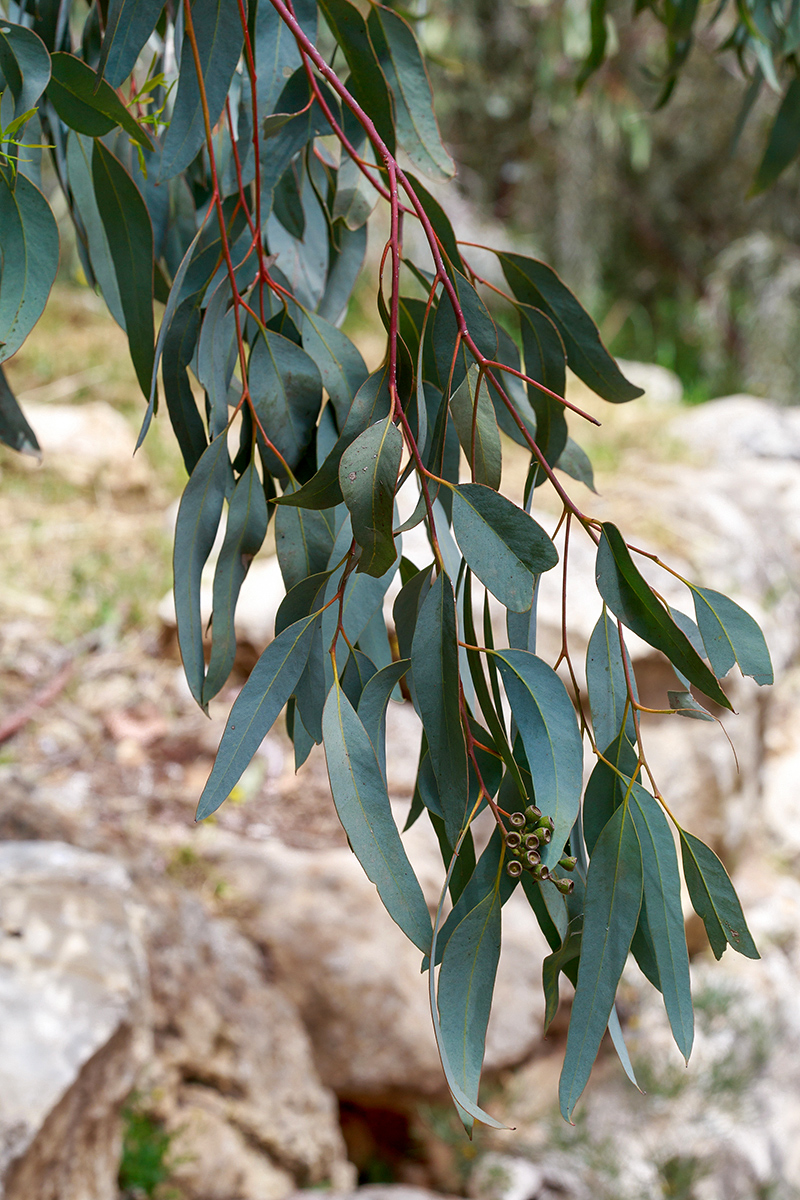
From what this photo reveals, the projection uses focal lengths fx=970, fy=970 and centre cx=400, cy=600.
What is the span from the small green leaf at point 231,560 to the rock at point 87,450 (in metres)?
2.37

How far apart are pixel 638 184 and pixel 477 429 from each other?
5062 mm

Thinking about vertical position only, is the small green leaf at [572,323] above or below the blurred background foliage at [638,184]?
below

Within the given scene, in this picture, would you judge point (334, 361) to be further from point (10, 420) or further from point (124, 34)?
point (10, 420)

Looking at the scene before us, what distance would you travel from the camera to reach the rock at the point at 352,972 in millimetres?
1700

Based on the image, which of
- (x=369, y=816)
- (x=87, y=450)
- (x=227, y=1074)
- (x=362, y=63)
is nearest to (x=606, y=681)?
(x=369, y=816)

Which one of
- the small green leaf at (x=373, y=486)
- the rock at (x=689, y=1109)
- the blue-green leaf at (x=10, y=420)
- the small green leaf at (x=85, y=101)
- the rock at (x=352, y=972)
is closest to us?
the small green leaf at (x=373, y=486)

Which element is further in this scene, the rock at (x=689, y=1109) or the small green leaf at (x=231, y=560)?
the rock at (x=689, y=1109)

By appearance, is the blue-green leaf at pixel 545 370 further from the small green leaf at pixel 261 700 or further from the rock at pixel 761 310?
the rock at pixel 761 310

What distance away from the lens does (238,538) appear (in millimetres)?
688

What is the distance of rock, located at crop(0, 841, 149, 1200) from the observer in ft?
3.40

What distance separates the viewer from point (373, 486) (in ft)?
1.62

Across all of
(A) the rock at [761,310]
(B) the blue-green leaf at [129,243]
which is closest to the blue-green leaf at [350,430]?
(B) the blue-green leaf at [129,243]

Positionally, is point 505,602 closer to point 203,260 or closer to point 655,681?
point 203,260

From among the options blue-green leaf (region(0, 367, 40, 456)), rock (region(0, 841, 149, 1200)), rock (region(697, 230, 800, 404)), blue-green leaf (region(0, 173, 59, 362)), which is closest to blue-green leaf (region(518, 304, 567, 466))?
blue-green leaf (region(0, 173, 59, 362))
